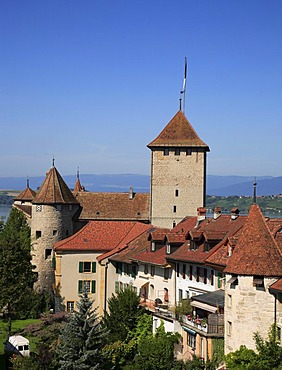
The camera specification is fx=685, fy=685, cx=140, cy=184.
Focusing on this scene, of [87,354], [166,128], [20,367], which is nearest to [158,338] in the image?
[87,354]

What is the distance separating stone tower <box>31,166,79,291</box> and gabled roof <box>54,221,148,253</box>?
8.38 ft

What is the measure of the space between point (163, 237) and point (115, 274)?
9620 millimetres

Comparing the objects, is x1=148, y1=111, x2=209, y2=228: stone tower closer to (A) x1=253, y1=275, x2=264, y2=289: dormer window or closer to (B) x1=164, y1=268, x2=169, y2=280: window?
(B) x1=164, y1=268, x2=169, y2=280: window

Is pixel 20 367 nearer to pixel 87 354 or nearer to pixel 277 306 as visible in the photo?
pixel 87 354

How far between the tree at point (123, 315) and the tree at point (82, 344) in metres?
4.89

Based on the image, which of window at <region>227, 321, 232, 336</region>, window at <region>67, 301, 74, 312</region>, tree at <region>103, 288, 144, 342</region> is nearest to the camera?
window at <region>227, 321, 232, 336</region>

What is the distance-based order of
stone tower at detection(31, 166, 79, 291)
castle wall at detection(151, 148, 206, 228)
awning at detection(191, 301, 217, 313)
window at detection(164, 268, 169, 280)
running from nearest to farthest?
1. awning at detection(191, 301, 217, 313)
2. window at detection(164, 268, 169, 280)
3. stone tower at detection(31, 166, 79, 291)
4. castle wall at detection(151, 148, 206, 228)

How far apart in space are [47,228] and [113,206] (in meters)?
7.67

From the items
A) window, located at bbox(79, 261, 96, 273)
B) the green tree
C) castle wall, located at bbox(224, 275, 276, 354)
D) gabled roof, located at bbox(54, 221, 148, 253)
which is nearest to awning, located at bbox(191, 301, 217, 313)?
the green tree

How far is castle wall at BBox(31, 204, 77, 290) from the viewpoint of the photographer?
6291 cm

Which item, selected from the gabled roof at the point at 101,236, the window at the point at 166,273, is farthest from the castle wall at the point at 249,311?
the gabled roof at the point at 101,236

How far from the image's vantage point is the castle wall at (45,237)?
62.9m

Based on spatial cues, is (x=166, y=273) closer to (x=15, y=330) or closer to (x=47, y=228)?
(x=15, y=330)

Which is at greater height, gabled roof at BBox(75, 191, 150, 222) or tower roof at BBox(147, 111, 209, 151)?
tower roof at BBox(147, 111, 209, 151)
